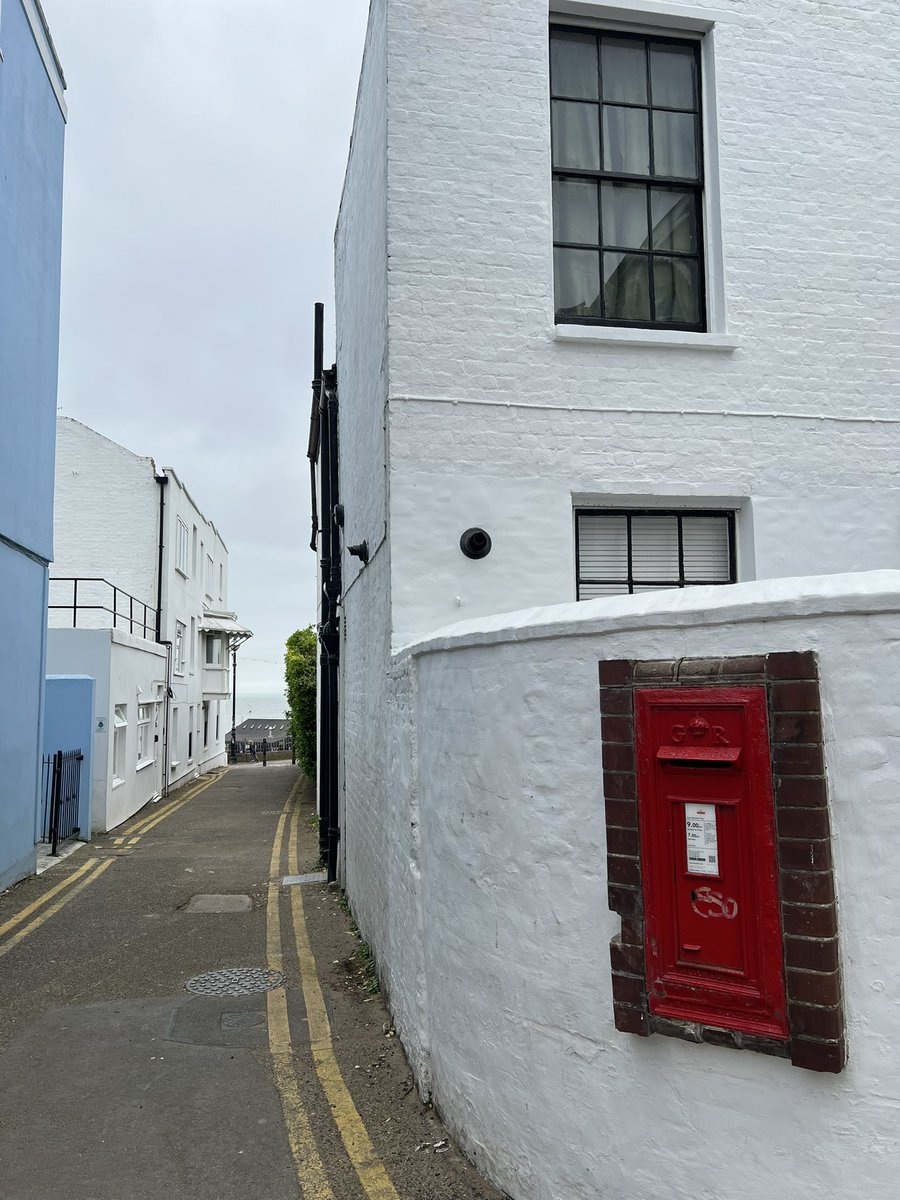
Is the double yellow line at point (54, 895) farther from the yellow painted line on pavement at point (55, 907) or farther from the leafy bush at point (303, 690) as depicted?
the leafy bush at point (303, 690)

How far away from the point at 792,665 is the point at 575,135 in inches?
220

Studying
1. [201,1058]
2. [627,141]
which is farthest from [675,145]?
[201,1058]

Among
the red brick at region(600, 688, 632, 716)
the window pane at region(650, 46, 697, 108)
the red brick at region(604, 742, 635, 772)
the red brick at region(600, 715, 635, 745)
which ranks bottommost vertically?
the red brick at region(604, 742, 635, 772)

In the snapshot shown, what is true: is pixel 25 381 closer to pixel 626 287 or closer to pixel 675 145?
pixel 626 287

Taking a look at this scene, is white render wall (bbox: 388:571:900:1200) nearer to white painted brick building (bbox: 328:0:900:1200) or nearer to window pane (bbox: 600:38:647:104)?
white painted brick building (bbox: 328:0:900:1200)

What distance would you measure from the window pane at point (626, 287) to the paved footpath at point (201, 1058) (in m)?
5.57

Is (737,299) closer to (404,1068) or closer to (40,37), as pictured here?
(404,1068)

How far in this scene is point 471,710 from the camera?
4625 millimetres

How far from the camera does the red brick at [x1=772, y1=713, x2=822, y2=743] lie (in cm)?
316

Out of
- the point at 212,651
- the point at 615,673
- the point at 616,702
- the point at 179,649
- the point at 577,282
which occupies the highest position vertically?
the point at 577,282

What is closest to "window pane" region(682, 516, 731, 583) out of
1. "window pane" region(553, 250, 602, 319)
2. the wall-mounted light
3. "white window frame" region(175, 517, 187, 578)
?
the wall-mounted light

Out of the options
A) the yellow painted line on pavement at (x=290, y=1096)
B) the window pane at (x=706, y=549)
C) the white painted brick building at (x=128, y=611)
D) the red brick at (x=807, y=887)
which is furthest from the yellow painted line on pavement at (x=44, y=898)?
the red brick at (x=807, y=887)

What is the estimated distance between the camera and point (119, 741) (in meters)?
19.2

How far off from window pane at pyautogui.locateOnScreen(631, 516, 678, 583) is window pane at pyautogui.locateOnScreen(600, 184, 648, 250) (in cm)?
220
